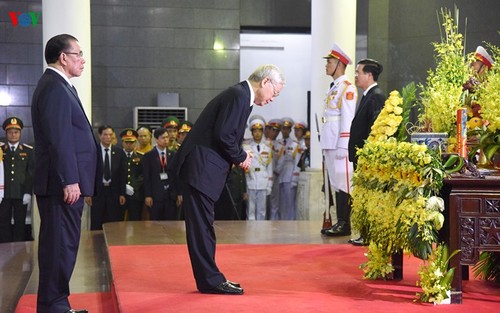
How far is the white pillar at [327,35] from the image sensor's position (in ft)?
30.6

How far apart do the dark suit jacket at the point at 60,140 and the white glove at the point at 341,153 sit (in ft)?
11.1

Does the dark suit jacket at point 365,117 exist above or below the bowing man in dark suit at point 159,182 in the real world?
above

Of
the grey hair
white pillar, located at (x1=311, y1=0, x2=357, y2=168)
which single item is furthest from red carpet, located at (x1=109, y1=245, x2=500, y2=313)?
white pillar, located at (x1=311, y1=0, x2=357, y2=168)

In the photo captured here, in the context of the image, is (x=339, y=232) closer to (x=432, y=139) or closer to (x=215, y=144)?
(x=432, y=139)

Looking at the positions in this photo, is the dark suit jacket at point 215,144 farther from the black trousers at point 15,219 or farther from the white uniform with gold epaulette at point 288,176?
the white uniform with gold epaulette at point 288,176

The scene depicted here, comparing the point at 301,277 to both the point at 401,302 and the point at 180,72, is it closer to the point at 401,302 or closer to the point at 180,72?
the point at 401,302

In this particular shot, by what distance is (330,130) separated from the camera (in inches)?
287

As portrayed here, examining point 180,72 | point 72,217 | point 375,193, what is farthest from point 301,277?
point 180,72

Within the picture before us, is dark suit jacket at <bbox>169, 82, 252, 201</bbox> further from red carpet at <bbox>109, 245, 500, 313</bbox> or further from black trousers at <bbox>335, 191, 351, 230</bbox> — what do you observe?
black trousers at <bbox>335, 191, 351, 230</bbox>

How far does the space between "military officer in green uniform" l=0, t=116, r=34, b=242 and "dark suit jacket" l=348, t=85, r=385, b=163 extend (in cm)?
406

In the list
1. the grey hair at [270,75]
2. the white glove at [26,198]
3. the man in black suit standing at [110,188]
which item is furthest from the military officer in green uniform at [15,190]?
the grey hair at [270,75]

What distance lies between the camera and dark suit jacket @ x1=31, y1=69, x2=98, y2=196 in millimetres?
4074

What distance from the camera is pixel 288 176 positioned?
1093 cm

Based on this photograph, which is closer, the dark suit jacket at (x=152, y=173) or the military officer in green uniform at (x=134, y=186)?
the dark suit jacket at (x=152, y=173)
